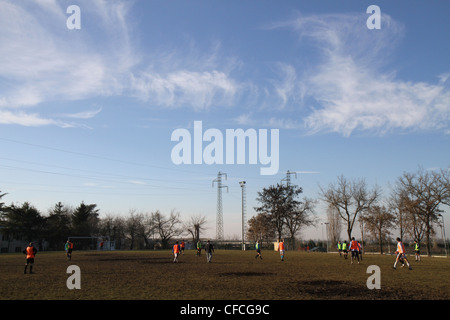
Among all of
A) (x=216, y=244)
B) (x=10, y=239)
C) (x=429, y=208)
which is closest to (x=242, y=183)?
(x=216, y=244)

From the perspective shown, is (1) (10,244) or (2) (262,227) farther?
(2) (262,227)

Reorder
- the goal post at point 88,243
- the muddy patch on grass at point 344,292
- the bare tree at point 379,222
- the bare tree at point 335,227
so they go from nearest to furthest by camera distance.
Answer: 1. the muddy patch on grass at point 344,292
2. the bare tree at point 379,222
3. the goal post at point 88,243
4. the bare tree at point 335,227

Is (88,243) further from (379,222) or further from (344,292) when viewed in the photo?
(344,292)

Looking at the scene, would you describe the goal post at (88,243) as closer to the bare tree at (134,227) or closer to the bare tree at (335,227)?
the bare tree at (134,227)

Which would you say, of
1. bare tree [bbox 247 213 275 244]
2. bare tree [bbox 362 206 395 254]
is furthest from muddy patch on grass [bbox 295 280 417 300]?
bare tree [bbox 247 213 275 244]

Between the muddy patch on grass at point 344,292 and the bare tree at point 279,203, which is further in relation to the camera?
the bare tree at point 279,203

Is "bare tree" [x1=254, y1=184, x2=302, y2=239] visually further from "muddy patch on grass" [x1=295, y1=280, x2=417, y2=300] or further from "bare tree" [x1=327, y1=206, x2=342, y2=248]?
"muddy patch on grass" [x1=295, y1=280, x2=417, y2=300]

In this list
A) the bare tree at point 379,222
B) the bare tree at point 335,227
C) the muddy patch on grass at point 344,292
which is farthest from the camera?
the bare tree at point 335,227

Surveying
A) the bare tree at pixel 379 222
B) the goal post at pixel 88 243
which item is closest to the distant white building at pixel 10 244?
the goal post at pixel 88 243

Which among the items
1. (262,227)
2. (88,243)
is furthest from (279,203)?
(88,243)

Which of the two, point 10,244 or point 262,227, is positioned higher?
point 262,227
